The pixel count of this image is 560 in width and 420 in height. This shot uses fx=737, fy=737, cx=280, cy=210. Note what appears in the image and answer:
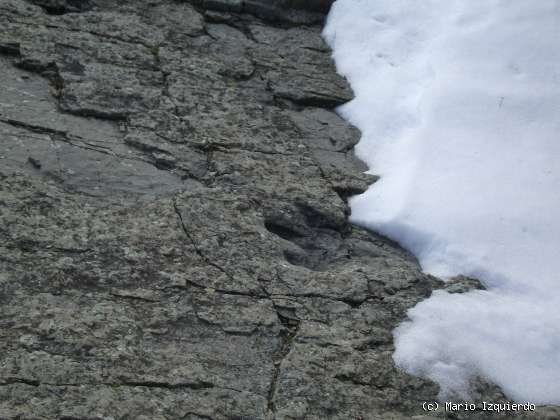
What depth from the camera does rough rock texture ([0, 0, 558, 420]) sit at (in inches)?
129

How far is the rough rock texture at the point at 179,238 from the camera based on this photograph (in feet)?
10.8

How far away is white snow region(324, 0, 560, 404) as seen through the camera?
3.74 meters

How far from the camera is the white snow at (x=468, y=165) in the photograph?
12.3 ft

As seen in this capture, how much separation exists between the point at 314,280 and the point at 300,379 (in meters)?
0.69

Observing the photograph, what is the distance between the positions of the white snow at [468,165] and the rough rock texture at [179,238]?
0.48 feet

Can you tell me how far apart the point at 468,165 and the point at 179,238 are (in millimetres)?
2020

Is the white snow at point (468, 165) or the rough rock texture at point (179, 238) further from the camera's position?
the white snow at point (468, 165)

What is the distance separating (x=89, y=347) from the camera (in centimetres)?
329

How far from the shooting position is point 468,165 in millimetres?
4832

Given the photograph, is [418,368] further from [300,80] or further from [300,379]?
[300,80]

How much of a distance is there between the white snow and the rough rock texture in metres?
0.15

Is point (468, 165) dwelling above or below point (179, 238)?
above

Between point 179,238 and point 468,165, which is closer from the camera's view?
point 179,238

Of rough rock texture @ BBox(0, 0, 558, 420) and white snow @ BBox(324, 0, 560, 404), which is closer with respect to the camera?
rough rock texture @ BBox(0, 0, 558, 420)
